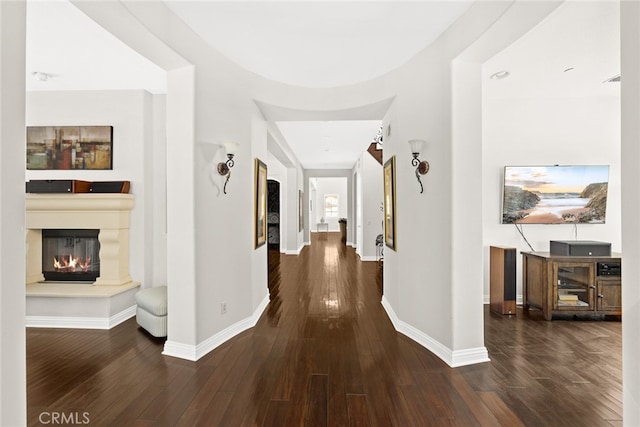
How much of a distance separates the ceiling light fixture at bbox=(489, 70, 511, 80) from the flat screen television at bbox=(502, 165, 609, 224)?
49.2 inches

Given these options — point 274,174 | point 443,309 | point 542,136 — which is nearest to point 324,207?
point 274,174

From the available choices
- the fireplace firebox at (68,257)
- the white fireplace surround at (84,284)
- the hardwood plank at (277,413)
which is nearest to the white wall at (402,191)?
the hardwood plank at (277,413)

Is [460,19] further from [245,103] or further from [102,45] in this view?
[102,45]

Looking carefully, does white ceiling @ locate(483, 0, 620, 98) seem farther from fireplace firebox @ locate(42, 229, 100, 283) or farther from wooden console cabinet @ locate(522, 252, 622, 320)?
fireplace firebox @ locate(42, 229, 100, 283)

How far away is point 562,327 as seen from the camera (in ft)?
11.5

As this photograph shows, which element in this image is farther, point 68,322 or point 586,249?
point 586,249

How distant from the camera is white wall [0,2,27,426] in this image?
1.14m

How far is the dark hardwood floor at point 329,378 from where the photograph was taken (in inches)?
79.3

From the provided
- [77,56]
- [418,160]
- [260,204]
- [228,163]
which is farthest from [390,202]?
[77,56]

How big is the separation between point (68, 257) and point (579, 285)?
22.0 ft

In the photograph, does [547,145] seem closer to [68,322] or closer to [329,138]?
[329,138]

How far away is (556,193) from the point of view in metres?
4.05

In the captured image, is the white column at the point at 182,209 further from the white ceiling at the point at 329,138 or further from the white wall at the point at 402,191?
the white ceiling at the point at 329,138

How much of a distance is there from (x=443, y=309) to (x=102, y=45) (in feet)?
13.8
